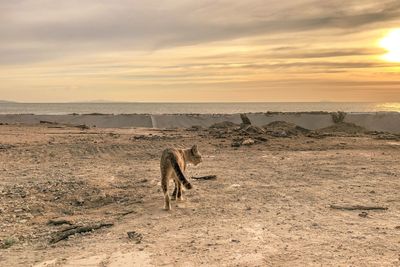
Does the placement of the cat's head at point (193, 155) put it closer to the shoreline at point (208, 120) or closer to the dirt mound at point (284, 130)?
the dirt mound at point (284, 130)

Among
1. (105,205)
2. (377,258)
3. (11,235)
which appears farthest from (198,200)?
(377,258)

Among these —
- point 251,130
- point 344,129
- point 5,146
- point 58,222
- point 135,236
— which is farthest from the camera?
point 344,129

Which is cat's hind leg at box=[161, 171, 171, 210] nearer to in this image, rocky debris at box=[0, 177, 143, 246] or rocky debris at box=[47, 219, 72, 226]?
rocky debris at box=[0, 177, 143, 246]

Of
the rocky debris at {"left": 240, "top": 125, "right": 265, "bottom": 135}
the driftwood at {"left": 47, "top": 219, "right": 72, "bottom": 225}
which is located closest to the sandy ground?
the driftwood at {"left": 47, "top": 219, "right": 72, "bottom": 225}

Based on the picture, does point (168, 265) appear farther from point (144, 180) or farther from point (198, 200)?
point (144, 180)

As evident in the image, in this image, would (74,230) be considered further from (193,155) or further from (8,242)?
(193,155)

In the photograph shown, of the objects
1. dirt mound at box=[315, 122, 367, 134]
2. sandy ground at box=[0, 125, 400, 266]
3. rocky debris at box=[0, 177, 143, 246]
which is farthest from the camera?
dirt mound at box=[315, 122, 367, 134]

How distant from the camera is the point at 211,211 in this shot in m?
8.60

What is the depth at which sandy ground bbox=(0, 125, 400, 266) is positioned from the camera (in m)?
6.29

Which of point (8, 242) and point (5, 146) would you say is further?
point (5, 146)

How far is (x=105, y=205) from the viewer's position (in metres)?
9.65

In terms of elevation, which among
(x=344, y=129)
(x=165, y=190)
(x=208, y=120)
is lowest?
(x=165, y=190)

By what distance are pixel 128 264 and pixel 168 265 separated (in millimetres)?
520

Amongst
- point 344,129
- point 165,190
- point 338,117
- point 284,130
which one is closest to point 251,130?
point 284,130
